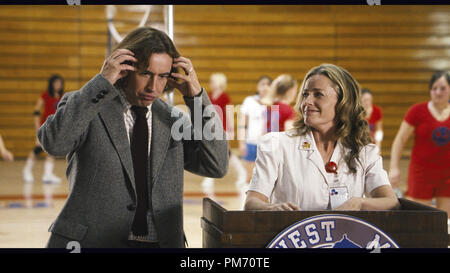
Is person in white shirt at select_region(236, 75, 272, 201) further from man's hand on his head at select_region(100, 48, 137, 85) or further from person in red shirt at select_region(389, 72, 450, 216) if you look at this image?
man's hand on his head at select_region(100, 48, 137, 85)

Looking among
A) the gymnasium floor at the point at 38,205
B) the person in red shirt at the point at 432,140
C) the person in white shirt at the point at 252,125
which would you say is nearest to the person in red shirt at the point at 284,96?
the person in white shirt at the point at 252,125

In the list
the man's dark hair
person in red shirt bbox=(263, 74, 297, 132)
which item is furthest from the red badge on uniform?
person in red shirt bbox=(263, 74, 297, 132)

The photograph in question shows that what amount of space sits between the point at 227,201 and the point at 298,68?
21.9ft

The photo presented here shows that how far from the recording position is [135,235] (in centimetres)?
196

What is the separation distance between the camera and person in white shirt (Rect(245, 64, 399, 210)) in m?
2.23

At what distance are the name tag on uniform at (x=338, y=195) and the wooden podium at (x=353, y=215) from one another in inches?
20.6

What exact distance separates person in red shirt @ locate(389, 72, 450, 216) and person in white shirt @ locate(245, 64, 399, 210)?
8.93 feet

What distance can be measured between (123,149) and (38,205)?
5.90 metres

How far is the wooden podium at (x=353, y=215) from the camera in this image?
165 centimetres

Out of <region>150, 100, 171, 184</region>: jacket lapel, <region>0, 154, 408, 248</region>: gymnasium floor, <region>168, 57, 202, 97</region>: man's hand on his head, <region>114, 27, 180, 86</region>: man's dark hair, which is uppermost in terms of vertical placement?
<region>114, 27, 180, 86</region>: man's dark hair

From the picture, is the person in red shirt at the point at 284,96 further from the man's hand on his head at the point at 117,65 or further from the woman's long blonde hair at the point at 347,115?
the man's hand on his head at the point at 117,65

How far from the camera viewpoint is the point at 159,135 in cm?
202

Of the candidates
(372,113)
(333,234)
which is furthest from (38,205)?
(333,234)
